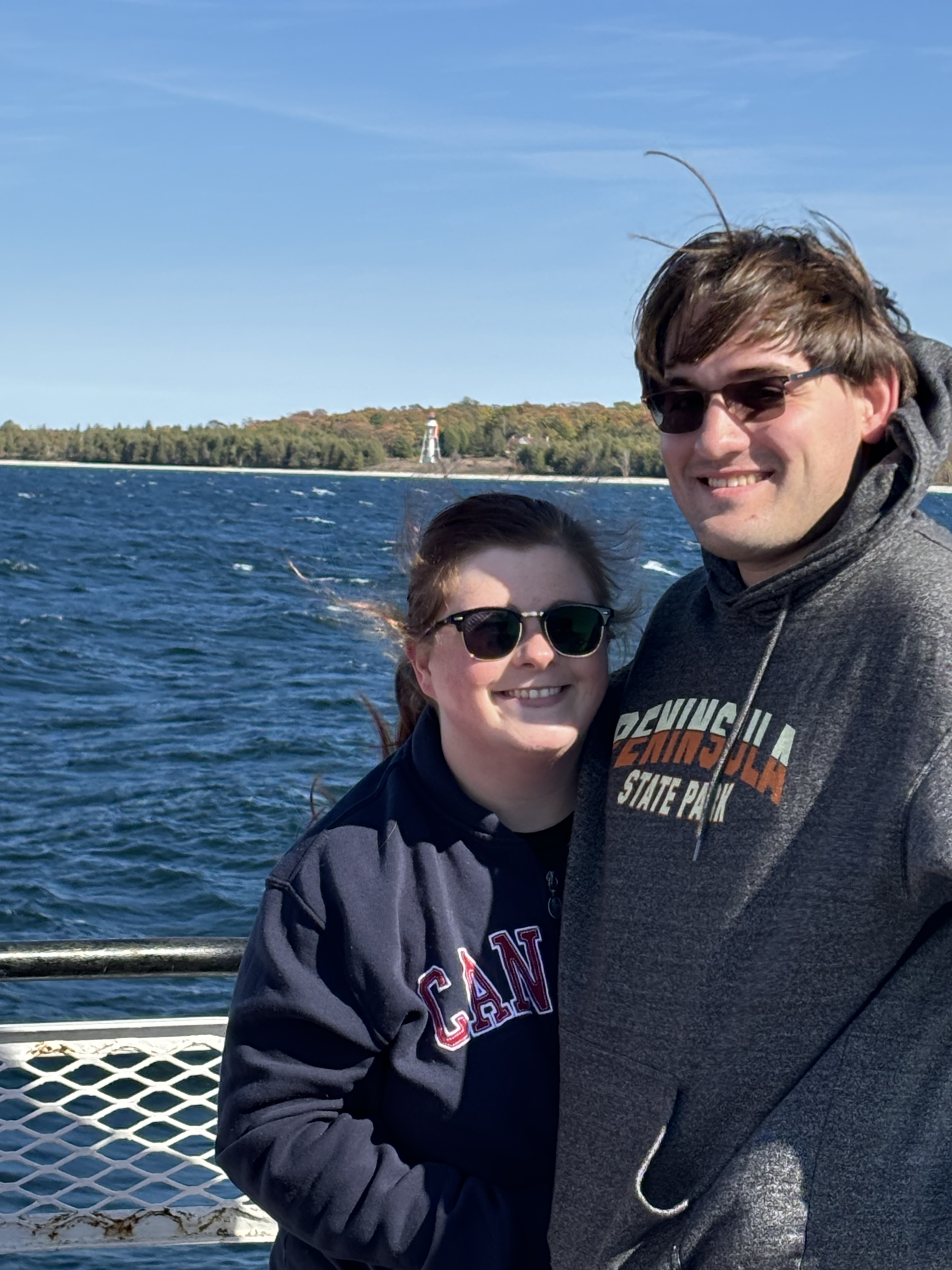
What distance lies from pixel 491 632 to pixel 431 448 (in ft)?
4.16

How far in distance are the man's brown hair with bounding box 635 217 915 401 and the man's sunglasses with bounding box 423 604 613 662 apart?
1.32 ft

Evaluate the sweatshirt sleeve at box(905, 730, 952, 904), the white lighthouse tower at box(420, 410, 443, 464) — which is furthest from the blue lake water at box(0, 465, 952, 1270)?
the sweatshirt sleeve at box(905, 730, 952, 904)

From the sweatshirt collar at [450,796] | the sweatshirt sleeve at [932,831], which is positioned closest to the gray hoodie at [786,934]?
the sweatshirt sleeve at [932,831]

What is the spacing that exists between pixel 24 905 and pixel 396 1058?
11.3 m

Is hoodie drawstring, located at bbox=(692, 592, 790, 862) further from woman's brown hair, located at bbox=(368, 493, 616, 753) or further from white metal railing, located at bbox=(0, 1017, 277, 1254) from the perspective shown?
white metal railing, located at bbox=(0, 1017, 277, 1254)

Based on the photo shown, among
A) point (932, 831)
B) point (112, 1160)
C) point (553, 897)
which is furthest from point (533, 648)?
point (112, 1160)

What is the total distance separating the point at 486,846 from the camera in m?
2.07

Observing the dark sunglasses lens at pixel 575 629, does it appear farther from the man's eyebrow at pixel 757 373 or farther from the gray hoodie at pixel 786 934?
the man's eyebrow at pixel 757 373

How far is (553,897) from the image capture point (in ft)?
6.86

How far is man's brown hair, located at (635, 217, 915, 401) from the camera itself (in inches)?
73.1

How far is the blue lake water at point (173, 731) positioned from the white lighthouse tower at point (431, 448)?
87mm

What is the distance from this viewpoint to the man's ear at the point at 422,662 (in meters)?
2.20

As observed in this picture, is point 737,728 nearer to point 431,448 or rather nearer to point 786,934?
point 786,934

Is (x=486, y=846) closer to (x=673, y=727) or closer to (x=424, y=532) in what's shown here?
(x=673, y=727)
